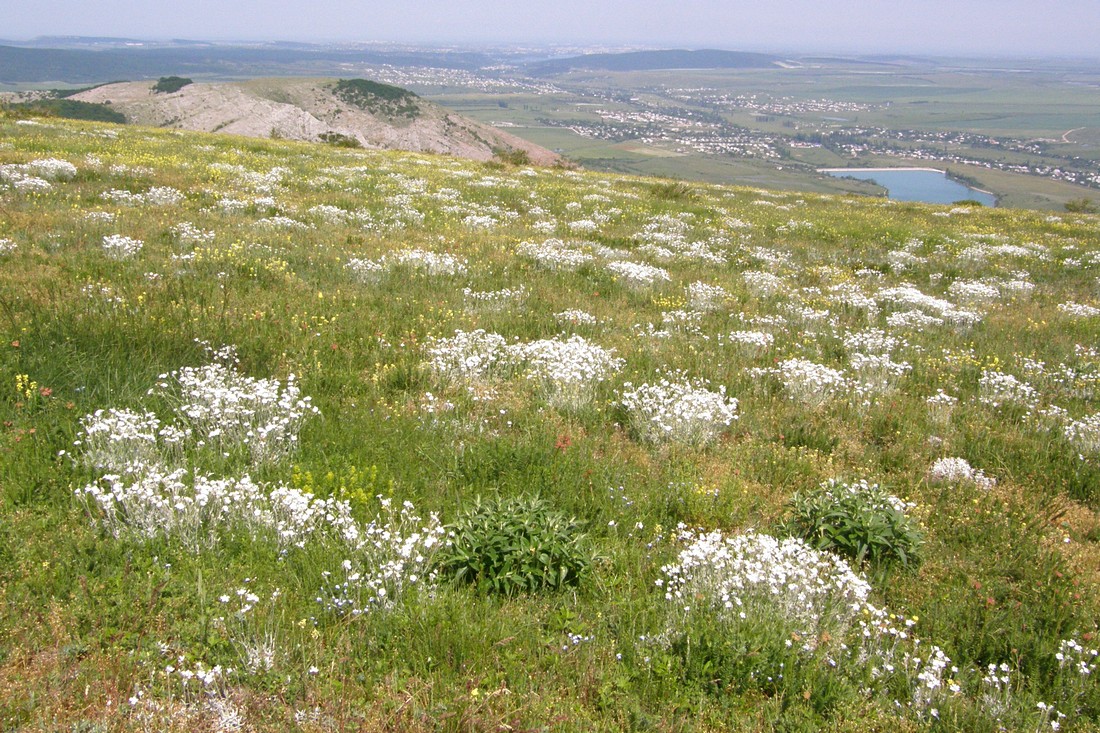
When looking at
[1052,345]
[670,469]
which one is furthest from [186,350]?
[1052,345]

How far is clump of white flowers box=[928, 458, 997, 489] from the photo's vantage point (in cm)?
633

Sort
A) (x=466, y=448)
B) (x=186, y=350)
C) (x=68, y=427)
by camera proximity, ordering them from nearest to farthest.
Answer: (x=68, y=427), (x=466, y=448), (x=186, y=350)

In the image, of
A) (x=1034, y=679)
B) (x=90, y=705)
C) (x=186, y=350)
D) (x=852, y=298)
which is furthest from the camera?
(x=852, y=298)

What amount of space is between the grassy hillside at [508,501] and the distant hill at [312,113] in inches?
3351

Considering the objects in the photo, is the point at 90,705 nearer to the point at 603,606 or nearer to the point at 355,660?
the point at 355,660

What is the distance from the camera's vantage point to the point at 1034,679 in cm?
386

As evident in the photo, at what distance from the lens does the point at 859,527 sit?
5.05 m

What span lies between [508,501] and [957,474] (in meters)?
4.90

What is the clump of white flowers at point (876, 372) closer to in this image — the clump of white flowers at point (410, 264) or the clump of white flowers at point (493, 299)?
the clump of white flowers at point (493, 299)

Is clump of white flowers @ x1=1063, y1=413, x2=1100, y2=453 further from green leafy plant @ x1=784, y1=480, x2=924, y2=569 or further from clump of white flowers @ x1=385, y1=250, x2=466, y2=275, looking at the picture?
clump of white flowers @ x1=385, y1=250, x2=466, y2=275

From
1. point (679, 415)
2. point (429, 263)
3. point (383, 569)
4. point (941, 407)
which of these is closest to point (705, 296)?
point (941, 407)

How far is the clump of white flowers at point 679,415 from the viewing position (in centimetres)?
667

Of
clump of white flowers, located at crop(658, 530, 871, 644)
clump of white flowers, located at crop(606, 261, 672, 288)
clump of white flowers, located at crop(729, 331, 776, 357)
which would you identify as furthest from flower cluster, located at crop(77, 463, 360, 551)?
clump of white flowers, located at crop(606, 261, 672, 288)

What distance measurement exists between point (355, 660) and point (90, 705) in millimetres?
1236
